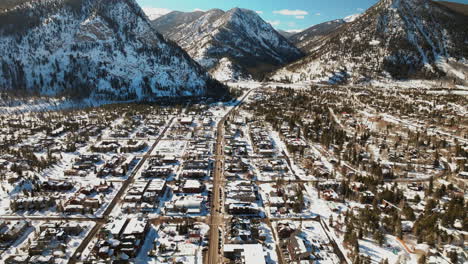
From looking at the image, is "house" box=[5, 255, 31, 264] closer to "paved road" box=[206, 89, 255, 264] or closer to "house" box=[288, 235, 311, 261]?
"paved road" box=[206, 89, 255, 264]

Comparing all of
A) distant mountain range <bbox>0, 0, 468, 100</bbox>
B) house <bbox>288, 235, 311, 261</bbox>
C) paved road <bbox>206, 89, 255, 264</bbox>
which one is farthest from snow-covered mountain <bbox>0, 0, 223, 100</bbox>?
house <bbox>288, 235, 311, 261</bbox>

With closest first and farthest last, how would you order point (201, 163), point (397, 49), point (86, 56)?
point (201, 163) → point (86, 56) → point (397, 49)

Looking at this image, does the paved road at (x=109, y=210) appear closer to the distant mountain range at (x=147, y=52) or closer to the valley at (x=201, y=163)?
the valley at (x=201, y=163)

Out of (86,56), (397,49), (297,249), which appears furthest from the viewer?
(397,49)

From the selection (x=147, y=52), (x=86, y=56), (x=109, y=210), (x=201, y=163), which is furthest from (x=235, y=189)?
(x=147, y=52)

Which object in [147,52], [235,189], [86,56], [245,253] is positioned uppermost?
[147,52]

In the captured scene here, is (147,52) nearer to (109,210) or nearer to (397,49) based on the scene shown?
(109,210)

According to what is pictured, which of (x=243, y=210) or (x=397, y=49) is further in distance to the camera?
(x=397, y=49)
